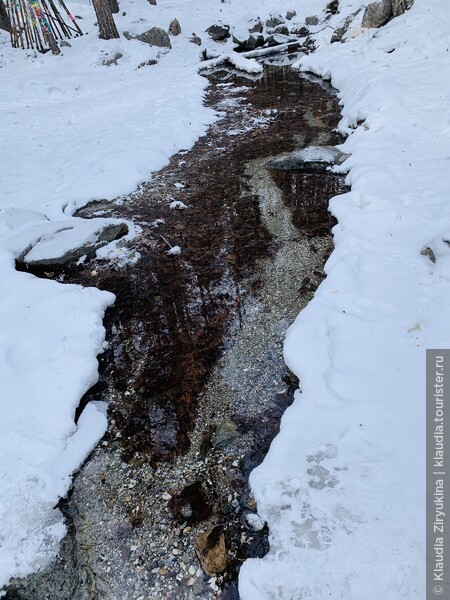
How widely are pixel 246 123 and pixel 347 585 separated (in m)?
10.3

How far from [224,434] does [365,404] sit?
4.00 feet

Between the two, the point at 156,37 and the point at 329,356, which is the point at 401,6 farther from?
the point at 329,356

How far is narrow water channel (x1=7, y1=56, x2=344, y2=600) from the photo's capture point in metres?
2.84

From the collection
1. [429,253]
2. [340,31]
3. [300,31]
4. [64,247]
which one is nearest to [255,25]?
[300,31]

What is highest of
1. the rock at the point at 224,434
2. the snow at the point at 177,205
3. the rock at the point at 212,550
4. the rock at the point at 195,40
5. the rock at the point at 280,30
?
the rock at the point at 195,40

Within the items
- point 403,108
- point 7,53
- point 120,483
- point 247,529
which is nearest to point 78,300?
point 120,483

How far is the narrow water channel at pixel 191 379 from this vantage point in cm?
284

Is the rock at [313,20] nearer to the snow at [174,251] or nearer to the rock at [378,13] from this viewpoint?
the rock at [378,13]

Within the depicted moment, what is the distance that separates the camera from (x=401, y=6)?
12.8m

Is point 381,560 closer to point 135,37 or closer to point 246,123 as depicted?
point 246,123

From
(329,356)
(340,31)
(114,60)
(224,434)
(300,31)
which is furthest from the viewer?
(300,31)

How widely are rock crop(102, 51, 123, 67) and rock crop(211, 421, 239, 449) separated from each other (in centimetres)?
1605

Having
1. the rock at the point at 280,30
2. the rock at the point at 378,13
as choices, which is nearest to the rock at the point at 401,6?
the rock at the point at 378,13

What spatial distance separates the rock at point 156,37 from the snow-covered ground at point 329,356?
1035 cm
